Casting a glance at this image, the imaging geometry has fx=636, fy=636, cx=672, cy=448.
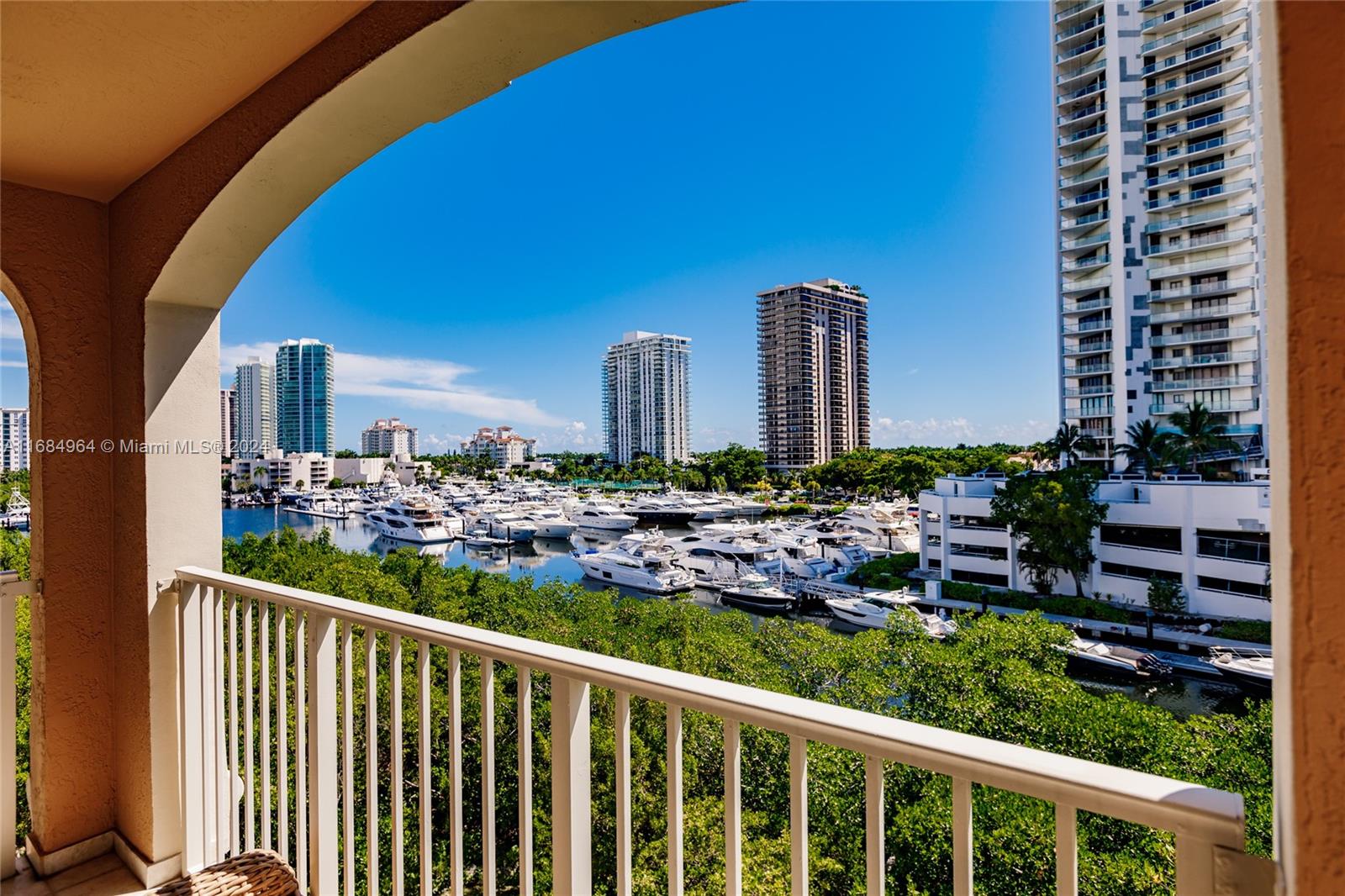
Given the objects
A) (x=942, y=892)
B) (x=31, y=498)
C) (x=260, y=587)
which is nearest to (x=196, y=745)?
(x=260, y=587)

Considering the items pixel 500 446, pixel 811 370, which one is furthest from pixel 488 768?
pixel 500 446

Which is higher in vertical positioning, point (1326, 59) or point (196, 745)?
point (1326, 59)

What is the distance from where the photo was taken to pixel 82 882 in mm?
1905

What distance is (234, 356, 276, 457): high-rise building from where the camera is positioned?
11.6 meters

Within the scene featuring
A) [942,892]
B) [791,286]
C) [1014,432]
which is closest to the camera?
[942,892]

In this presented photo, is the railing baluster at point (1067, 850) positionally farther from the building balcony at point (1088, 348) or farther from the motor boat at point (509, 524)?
the motor boat at point (509, 524)

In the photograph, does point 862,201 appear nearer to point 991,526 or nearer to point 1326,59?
point 991,526

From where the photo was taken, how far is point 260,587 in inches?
65.6

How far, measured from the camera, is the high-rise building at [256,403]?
11.6 m

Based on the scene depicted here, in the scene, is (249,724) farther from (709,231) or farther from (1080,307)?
(709,231)

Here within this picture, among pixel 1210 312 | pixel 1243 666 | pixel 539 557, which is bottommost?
pixel 539 557

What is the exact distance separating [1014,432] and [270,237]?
67.4 feet

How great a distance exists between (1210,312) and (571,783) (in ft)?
65.7

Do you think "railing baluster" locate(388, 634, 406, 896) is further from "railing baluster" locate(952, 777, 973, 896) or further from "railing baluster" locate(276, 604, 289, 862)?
"railing baluster" locate(952, 777, 973, 896)
